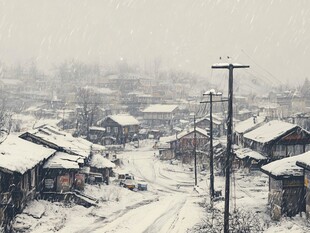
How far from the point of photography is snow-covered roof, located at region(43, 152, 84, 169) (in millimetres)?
30031

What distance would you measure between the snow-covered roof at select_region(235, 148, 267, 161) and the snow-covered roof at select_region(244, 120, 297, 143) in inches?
66.2

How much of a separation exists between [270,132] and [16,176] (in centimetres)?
3330

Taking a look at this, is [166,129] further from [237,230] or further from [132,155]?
[237,230]

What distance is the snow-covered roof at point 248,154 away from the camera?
151 feet

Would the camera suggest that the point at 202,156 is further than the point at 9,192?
Yes

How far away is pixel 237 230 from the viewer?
2039 cm

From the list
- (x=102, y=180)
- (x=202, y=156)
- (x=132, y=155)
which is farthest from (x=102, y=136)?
(x=102, y=180)

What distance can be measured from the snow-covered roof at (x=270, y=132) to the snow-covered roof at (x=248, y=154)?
5.51ft

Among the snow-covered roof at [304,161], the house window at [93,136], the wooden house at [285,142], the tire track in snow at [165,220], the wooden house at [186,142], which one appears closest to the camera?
the snow-covered roof at [304,161]

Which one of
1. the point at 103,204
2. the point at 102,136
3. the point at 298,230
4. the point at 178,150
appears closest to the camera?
the point at 298,230

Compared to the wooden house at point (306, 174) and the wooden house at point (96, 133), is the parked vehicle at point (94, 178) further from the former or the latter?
the wooden house at point (96, 133)

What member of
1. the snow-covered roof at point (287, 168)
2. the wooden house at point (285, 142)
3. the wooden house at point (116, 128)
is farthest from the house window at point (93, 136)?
the snow-covered roof at point (287, 168)

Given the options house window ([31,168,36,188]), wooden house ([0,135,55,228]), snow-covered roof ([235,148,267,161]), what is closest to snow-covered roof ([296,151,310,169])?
wooden house ([0,135,55,228])

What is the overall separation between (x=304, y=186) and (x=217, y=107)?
326ft
